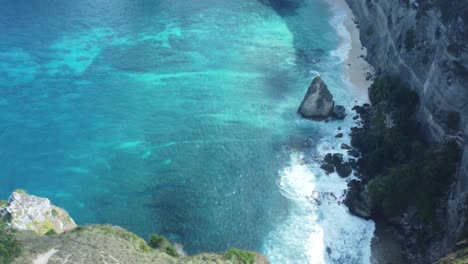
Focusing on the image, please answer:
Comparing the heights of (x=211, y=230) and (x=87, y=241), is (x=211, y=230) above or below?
below

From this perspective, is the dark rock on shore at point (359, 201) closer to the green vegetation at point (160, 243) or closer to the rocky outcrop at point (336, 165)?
the rocky outcrop at point (336, 165)

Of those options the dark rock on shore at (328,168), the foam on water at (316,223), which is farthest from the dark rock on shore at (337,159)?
the foam on water at (316,223)

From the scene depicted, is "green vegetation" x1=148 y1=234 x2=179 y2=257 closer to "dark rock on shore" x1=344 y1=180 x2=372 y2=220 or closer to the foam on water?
the foam on water

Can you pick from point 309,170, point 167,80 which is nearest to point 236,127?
point 309,170

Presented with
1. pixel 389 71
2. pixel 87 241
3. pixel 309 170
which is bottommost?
pixel 309 170

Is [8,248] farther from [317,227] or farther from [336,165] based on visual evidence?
[336,165]

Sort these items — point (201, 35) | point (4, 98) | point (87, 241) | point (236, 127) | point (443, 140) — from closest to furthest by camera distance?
1. point (87, 241)
2. point (443, 140)
3. point (236, 127)
4. point (4, 98)
5. point (201, 35)

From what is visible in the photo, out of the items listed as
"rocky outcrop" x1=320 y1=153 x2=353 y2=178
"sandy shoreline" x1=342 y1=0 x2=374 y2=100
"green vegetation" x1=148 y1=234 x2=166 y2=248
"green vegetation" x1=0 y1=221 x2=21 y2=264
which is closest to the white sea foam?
"rocky outcrop" x1=320 y1=153 x2=353 y2=178

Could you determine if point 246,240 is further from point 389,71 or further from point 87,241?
point 389,71
